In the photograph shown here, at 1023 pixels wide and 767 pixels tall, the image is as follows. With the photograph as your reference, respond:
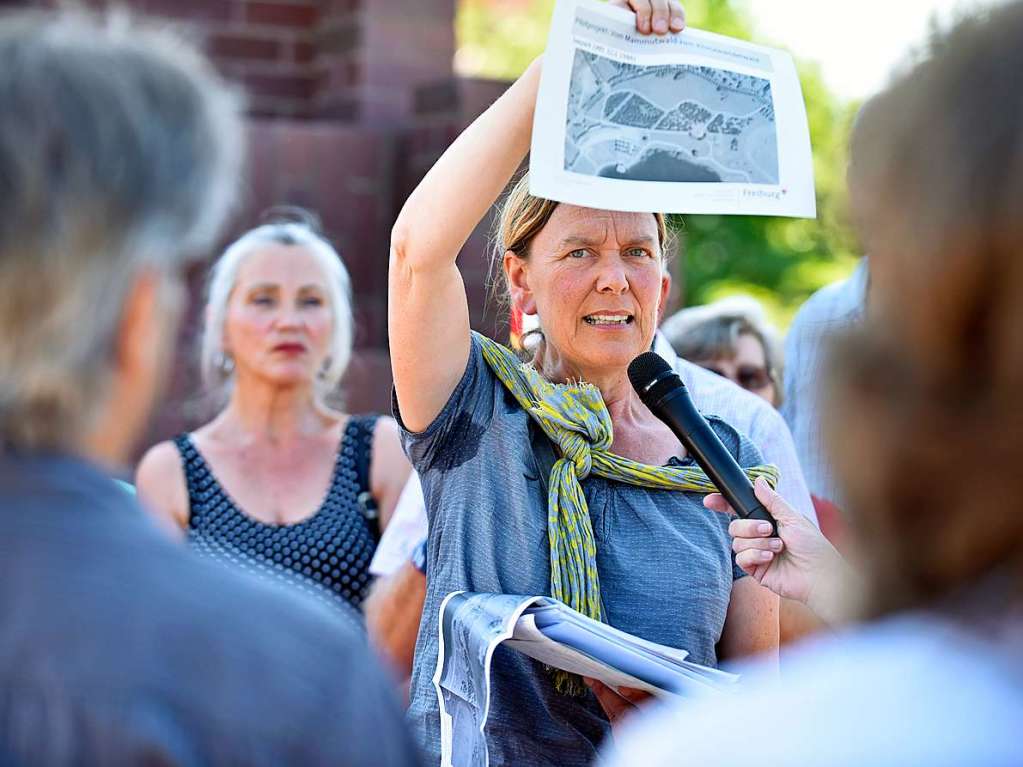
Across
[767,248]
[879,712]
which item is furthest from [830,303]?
[767,248]

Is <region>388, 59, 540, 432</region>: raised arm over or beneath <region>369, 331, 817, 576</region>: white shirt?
over

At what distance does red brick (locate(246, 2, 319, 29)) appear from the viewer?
6398mm

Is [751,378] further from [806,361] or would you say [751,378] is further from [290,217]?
[290,217]

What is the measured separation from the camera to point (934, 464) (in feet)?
3.78

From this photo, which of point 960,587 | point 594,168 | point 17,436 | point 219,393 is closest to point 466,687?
point 594,168

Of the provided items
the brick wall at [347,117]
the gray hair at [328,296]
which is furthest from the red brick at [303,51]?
the gray hair at [328,296]

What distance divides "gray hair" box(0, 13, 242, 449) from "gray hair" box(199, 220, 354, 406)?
134 inches

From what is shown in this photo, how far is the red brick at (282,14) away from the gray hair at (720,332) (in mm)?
2342

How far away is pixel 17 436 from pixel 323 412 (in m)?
3.37

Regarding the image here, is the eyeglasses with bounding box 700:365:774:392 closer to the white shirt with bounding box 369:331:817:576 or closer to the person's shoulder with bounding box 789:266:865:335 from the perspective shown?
the person's shoulder with bounding box 789:266:865:335

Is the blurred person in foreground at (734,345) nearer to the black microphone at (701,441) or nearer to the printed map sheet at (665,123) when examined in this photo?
the printed map sheet at (665,123)

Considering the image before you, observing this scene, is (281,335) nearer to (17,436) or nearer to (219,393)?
(219,393)

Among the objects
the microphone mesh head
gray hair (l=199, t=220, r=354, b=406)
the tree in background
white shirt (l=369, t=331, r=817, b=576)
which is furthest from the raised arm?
the tree in background

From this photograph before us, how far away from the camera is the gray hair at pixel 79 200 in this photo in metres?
1.33
